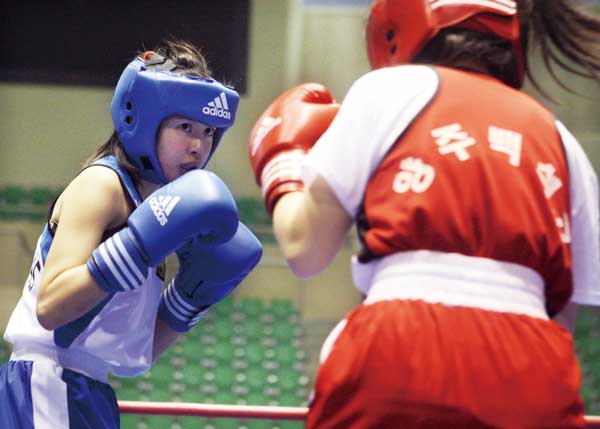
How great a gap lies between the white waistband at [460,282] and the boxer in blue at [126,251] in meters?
0.55

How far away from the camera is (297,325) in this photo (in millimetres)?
6773

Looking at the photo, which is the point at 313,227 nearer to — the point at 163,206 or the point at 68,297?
the point at 163,206

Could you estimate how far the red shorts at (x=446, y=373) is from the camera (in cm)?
114

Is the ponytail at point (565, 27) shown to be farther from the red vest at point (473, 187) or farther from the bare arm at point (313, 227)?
the bare arm at point (313, 227)

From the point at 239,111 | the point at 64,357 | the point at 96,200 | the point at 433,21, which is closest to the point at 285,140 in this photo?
the point at 433,21

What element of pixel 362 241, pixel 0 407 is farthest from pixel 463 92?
pixel 0 407

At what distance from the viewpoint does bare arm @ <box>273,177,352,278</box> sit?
1.25m

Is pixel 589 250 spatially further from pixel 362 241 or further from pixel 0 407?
pixel 0 407

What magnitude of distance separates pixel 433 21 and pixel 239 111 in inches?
237

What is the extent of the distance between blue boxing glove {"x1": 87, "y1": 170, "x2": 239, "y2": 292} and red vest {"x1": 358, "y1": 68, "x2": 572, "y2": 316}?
Result: 456 millimetres

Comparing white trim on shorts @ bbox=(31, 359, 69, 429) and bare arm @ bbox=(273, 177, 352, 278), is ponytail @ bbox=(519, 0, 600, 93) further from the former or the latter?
white trim on shorts @ bbox=(31, 359, 69, 429)

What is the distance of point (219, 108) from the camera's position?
6.31 feet

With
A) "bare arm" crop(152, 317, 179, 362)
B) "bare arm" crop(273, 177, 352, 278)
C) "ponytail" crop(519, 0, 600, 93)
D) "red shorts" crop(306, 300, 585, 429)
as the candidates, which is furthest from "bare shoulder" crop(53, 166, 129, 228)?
"ponytail" crop(519, 0, 600, 93)

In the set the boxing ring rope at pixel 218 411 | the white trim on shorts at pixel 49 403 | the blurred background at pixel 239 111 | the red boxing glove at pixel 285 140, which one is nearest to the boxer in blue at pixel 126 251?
the white trim on shorts at pixel 49 403
